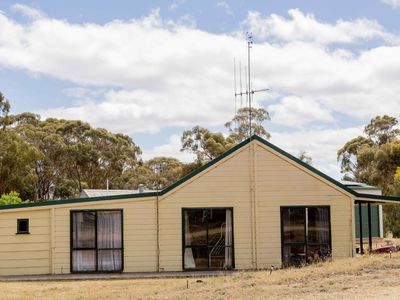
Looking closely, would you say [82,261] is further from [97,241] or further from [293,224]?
[293,224]

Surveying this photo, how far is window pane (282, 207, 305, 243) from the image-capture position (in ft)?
63.4

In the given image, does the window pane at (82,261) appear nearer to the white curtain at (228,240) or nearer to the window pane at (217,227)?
the window pane at (217,227)

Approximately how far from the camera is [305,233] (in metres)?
19.3

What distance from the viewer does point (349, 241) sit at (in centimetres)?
1942

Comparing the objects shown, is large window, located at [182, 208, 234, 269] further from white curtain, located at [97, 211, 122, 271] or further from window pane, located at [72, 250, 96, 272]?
window pane, located at [72, 250, 96, 272]

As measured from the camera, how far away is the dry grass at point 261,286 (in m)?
12.0

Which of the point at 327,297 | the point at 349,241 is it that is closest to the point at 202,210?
the point at 349,241

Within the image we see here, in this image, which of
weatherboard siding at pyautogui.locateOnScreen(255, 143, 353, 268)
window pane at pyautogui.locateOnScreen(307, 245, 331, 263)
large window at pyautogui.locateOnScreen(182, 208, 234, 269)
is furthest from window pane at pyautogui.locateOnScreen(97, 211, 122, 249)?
window pane at pyautogui.locateOnScreen(307, 245, 331, 263)

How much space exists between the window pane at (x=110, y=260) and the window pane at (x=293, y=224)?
5.21m

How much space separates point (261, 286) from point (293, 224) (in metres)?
6.27

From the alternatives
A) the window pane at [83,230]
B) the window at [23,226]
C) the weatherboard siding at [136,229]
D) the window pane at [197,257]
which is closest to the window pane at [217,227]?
the window pane at [197,257]

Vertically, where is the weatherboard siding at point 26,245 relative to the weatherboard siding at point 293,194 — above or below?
below

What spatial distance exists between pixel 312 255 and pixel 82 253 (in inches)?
282

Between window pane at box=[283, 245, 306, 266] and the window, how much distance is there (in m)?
7.99
